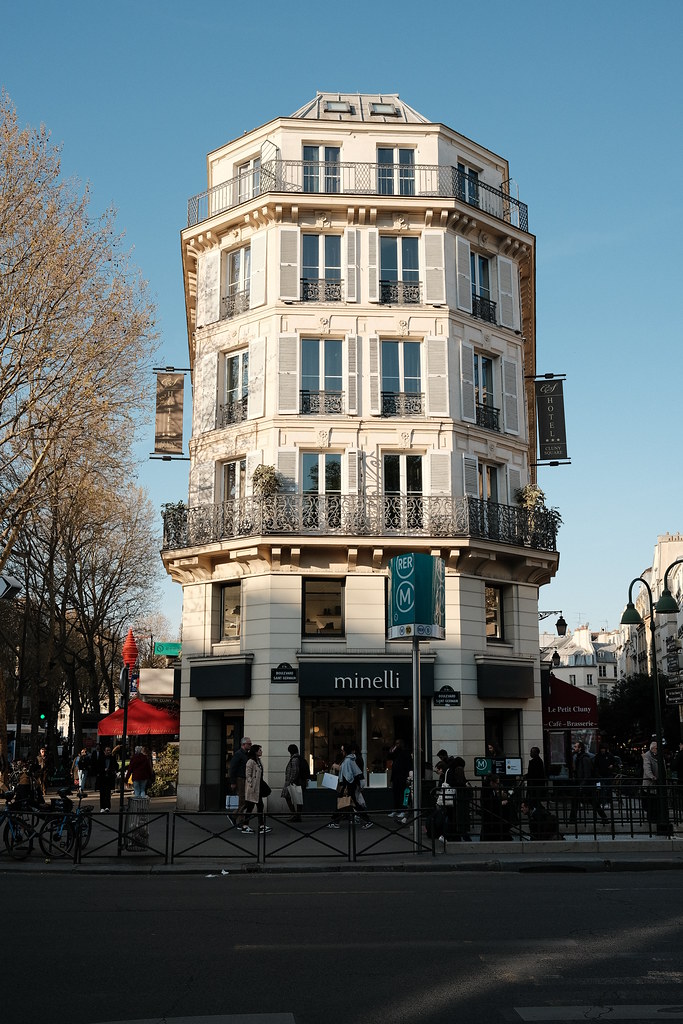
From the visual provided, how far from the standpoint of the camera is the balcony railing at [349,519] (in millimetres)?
24922

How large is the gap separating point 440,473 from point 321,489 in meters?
3.08

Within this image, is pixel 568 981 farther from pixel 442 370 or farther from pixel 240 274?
pixel 240 274

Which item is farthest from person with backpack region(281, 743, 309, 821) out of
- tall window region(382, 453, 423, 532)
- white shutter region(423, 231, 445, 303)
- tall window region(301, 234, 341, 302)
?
white shutter region(423, 231, 445, 303)

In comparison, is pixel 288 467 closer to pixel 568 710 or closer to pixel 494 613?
pixel 494 613

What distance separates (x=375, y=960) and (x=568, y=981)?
1.58 m

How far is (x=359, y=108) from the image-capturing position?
30906 millimetres

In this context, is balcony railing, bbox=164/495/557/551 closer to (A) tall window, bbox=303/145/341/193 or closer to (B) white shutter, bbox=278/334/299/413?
(B) white shutter, bbox=278/334/299/413

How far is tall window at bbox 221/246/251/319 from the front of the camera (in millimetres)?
27812

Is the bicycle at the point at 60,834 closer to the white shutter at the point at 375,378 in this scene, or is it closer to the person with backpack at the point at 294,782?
the person with backpack at the point at 294,782

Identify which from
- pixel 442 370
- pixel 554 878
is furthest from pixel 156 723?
pixel 554 878

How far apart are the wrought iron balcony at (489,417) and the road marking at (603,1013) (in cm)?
2128

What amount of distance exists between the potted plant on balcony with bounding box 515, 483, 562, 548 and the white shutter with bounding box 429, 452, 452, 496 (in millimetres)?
2685

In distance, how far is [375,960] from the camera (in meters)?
8.25

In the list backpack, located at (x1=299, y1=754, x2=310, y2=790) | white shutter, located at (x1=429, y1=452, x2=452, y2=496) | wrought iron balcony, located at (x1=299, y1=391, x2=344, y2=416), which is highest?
wrought iron balcony, located at (x1=299, y1=391, x2=344, y2=416)
